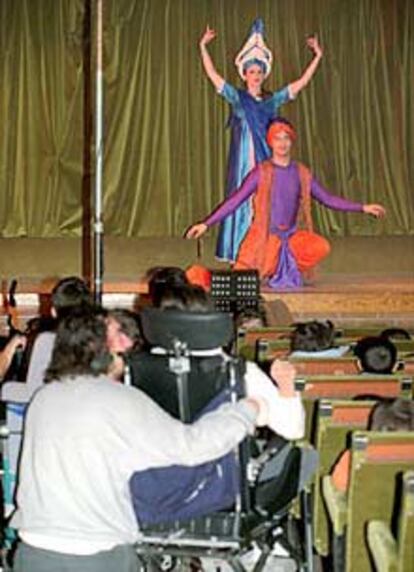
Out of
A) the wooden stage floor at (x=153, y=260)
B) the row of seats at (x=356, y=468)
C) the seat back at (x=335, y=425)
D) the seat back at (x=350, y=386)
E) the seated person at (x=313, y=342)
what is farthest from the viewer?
the wooden stage floor at (x=153, y=260)

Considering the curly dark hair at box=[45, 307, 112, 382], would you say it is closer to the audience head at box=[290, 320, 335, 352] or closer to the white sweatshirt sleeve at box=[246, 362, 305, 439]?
the white sweatshirt sleeve at box=[246, 362, 305, 439]

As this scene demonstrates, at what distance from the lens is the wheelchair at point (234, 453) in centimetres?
369

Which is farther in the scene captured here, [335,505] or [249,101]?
[249,101]

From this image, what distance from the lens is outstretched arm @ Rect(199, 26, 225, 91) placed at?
11.1 metres

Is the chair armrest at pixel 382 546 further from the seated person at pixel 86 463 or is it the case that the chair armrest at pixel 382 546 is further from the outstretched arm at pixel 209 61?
the outstretched arm at pixel 209 61

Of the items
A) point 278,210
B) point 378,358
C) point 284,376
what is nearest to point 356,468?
point 284,376

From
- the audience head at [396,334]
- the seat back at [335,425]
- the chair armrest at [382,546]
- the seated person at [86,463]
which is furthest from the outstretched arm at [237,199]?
the seated person at [86,463]

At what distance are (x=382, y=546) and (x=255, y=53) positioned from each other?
8295 millimetres

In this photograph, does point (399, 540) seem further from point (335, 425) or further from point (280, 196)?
point (280, 196)

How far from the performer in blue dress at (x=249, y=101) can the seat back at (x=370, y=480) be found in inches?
277

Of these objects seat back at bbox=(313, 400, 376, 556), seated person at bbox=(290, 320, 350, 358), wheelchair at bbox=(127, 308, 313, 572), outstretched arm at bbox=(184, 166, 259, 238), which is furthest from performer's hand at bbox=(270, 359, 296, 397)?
outstretched arm at bbox=(184, 166, 259, 238)

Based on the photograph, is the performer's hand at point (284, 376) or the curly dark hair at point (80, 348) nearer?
the curly dark hair at point (80, 348)

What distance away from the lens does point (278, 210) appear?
405 inches

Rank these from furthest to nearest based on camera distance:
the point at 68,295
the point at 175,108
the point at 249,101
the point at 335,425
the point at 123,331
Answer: the point at 175,108
the point at 249,101
the point at 68,295
the point at 335,425
the point at 123,331
